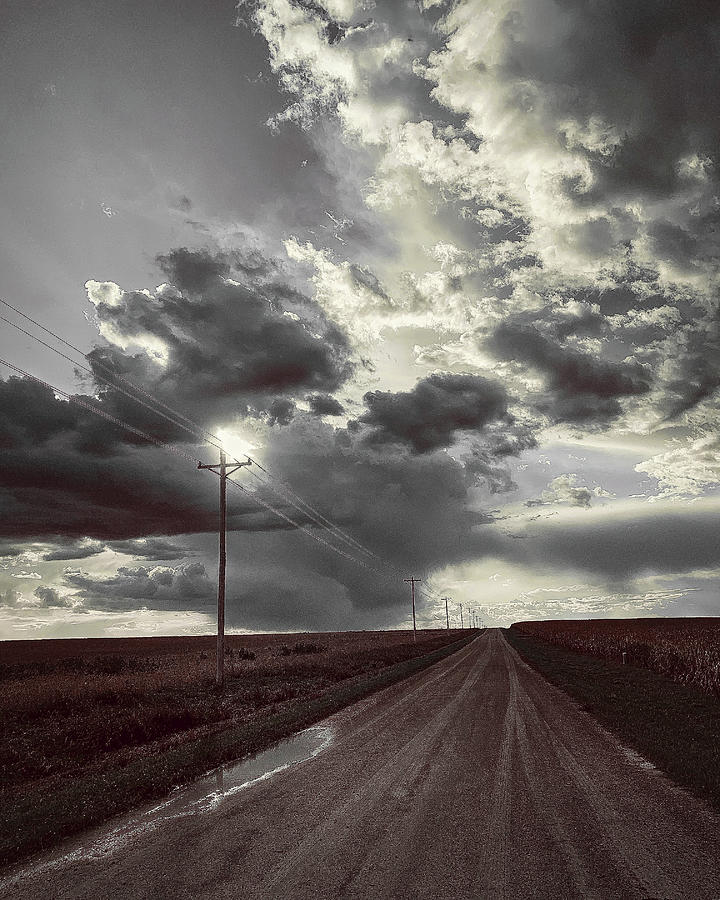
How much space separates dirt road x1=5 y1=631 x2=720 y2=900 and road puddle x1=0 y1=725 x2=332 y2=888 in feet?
0.58

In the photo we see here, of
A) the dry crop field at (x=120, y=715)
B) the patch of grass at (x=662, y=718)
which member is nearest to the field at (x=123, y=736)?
the dry crop field at (x=120, y=715)

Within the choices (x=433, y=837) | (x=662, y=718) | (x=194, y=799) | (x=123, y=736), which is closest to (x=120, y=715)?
(x=123, y=736)

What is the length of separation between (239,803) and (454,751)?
4.91m

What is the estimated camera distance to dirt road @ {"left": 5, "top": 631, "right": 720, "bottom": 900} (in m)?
5.48

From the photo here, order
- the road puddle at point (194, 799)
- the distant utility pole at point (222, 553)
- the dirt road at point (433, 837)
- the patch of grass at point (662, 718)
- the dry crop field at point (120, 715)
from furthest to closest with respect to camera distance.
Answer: the distant utility pole at point (222, 553) < the dry crop field at point (120, 715) < the patch of grass at point (662, 718) < the road puddle at point (194, 799) < the dirt road at point (433, 837)

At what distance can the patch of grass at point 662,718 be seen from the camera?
9.51 metres

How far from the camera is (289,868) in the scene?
19.2 feet

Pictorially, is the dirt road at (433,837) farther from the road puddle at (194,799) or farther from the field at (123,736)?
the field at (123,736)

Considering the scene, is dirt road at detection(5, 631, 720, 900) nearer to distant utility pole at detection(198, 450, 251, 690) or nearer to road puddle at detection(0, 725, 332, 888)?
road puddle at detection(0, 725, 332, 888)

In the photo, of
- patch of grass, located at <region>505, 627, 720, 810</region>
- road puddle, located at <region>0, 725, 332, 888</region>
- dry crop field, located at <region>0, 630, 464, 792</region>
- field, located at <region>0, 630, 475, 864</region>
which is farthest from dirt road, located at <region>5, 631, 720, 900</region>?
dry crop field, located at <region>0, 630, 464, 792</region>

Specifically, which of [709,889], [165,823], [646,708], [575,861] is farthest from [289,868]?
[646,708]

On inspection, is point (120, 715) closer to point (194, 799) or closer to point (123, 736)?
point (123, 736)

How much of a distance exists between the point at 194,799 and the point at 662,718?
1287 cm

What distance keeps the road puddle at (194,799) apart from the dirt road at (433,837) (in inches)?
7.0
